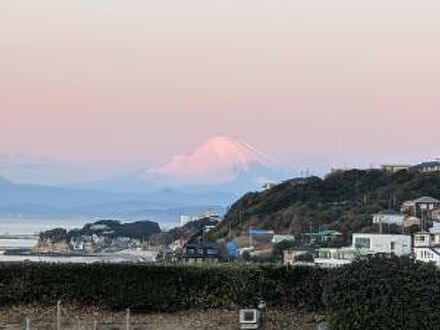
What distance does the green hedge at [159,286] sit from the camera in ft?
41.3

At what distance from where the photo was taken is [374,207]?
2157 inches

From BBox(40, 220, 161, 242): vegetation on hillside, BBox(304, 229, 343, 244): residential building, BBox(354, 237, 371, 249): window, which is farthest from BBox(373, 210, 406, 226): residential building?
BBox(40, 220, 161, 242): vegetation on hillside

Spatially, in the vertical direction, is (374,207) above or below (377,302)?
above

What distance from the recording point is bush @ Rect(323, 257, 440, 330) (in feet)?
28.2

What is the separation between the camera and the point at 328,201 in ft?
200

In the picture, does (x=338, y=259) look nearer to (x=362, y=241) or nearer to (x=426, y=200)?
(x=362, y=241)

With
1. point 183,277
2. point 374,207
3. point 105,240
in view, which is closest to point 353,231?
point 374,207

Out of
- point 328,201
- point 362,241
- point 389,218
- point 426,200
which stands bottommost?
point 362,241

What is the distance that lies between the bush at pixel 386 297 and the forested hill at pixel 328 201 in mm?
40147

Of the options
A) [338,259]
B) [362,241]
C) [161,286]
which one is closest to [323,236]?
[362,241]

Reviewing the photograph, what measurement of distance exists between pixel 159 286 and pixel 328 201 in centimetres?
4901

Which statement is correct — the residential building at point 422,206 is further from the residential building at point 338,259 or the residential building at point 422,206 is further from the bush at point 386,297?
the bush at point 386,297

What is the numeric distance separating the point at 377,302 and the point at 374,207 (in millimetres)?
46937

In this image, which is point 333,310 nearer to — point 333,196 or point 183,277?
point 183,277
